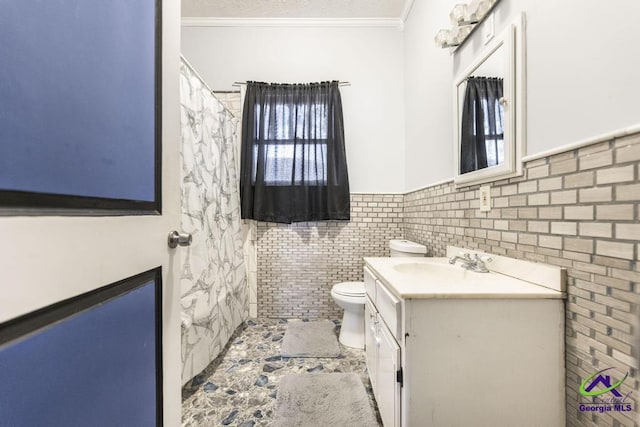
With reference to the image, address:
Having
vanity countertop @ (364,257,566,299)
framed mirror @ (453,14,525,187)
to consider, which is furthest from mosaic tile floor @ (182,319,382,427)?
framed mirror @ (453,14,525,187)

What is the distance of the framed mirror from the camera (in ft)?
3.71

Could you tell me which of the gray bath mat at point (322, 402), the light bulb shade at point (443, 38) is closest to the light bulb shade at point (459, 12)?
the light bulb shade at point (443, 38)

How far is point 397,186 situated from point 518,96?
1.56 metres

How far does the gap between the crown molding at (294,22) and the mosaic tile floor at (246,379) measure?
9.35ft

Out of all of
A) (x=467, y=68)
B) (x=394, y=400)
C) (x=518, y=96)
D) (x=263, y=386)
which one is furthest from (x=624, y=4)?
(x=263, y=386)

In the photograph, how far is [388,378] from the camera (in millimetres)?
1130

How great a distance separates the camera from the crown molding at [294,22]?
2604 millimetres

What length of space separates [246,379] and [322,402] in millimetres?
531

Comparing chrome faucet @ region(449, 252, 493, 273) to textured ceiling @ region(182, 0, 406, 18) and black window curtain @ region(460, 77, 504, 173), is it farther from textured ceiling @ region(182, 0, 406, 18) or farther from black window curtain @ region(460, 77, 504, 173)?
textured ceiling @ region(182, 0, 406, 18)

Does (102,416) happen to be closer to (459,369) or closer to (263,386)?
(459,369)

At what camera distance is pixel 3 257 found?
38cm

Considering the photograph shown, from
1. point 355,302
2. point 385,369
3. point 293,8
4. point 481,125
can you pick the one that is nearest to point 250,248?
point 355,302

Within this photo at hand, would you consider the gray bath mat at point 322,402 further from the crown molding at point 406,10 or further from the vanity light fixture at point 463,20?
the crown molding at point 406,10

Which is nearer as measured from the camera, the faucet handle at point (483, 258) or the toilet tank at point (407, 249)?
the faucet handle at point (483, 258)
